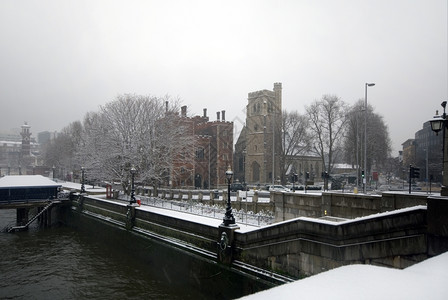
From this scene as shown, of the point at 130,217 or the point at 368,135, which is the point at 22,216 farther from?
the point at 368,135

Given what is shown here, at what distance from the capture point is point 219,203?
30750 mm

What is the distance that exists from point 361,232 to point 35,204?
3396 cm

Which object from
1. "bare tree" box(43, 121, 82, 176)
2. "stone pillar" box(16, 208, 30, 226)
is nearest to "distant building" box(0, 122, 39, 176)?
"bare tree" box(43, 121, 82, 176)

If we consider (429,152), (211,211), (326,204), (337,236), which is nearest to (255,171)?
(211,211)

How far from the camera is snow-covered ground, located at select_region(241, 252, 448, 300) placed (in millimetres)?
4910

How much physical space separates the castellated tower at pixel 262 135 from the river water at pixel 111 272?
122 ft

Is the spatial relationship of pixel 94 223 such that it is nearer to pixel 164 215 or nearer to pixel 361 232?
pixel 164 215

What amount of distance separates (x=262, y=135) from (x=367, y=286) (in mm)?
56835

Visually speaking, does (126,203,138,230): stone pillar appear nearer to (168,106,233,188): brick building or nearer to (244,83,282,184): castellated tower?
(168,106,233,188): brick building

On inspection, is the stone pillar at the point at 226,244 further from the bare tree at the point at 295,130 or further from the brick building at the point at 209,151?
the bare tree at the point at 295,130

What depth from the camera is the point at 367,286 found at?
5266 millimetres

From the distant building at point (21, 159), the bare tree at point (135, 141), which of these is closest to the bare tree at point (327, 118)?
the bare tree at point (135, 141)

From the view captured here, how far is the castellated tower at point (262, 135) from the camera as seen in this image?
6025 centimetres

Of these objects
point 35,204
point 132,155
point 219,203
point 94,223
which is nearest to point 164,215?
point 219,203
